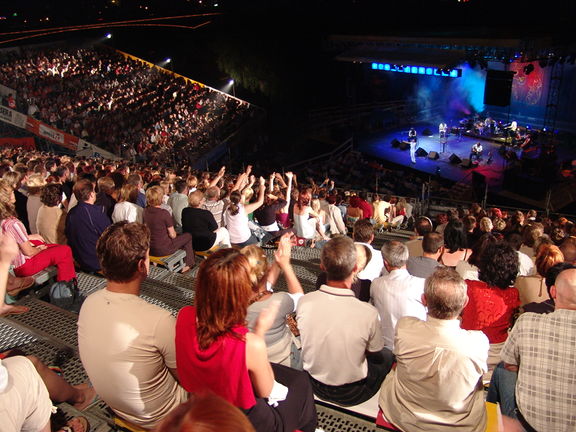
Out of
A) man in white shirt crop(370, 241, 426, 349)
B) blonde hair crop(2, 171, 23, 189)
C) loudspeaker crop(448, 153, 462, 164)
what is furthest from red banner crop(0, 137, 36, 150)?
man in white shirt crop(370, 241, 426, 349)

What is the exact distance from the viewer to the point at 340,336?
2650 millimetres

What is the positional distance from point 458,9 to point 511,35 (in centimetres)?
311

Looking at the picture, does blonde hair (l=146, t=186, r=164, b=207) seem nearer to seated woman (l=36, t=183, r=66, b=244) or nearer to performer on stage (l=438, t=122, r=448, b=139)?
seated woman (l=36, t=183, r=66, b=244)

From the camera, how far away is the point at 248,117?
2216cm

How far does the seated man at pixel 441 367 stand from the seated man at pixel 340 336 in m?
0.23

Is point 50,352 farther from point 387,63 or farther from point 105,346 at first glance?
point 387,63

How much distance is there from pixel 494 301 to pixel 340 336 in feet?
4.65

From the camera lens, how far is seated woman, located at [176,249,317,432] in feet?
6.55

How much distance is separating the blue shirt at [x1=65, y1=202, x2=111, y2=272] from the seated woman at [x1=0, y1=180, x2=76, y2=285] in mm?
366

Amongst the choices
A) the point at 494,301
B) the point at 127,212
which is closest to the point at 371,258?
the point at 494,301

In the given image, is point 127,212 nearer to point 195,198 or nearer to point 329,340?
point 195,198

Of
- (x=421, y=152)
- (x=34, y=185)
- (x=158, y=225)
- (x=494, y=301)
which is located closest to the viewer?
(x=494, y=301)

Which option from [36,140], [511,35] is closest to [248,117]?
[36,140]

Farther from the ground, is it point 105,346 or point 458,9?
point 458,9
